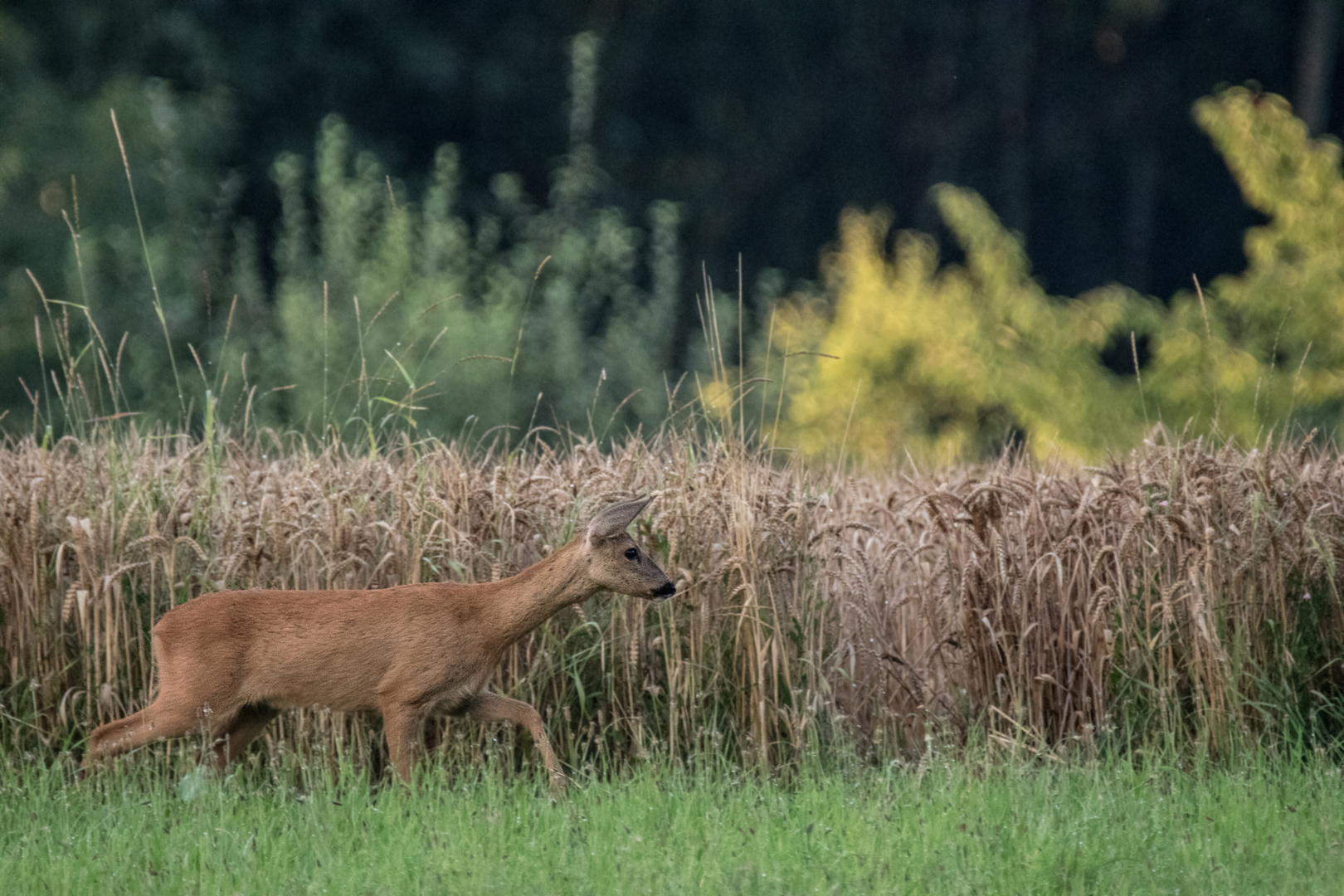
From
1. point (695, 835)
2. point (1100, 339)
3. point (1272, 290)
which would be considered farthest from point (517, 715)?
point (1100, 339)

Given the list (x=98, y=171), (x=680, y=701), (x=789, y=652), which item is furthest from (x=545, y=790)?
(x=98, y=171)

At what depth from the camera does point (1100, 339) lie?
14.3 metres

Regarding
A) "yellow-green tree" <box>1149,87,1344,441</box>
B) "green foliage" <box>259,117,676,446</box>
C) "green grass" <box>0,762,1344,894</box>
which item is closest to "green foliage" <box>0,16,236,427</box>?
"green foliage" <box>259,117,676,446</box>

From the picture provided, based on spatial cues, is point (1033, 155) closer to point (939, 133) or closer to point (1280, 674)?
point (939, 133)

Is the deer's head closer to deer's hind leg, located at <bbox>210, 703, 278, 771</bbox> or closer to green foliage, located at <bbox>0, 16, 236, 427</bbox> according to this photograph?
deer's hind leg, located at <bbox>210, 703, 278, 771</bbox>

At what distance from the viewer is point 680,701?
5.70 metres

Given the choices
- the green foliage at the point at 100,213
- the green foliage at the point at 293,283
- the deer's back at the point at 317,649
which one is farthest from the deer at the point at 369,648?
the green foliage at the point at 100,213

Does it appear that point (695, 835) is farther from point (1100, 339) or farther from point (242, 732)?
point (1100, 339)

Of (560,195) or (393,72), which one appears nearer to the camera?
(560,195)

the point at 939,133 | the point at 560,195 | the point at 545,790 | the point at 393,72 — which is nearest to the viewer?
the point at 545,790

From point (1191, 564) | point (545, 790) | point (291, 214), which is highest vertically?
point (291, 214)

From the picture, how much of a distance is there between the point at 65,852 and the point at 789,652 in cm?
261

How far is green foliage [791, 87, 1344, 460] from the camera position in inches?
509

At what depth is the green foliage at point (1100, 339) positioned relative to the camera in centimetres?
1293
